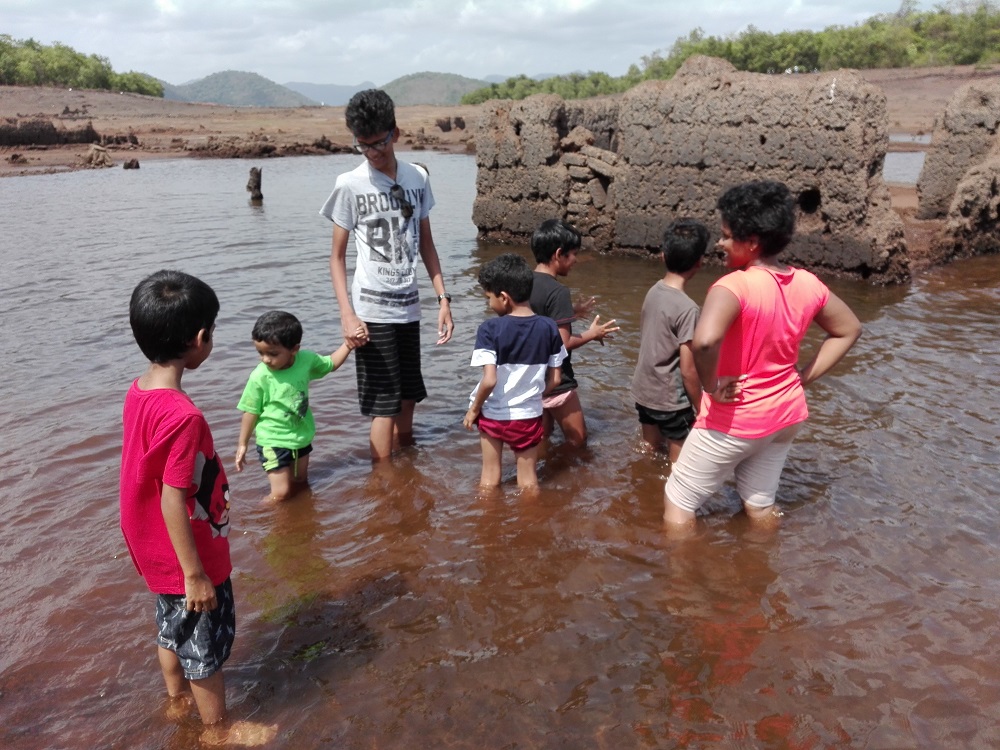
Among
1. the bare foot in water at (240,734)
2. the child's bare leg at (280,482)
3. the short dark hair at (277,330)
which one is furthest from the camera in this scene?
the child's bare leg at (280,482)

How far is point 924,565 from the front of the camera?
11.4ft

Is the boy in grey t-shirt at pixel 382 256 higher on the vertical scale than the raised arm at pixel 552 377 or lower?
higher

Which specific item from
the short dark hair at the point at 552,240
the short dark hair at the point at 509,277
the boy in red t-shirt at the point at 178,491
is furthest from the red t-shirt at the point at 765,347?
the boy in red t-shirt at the point at 178,491

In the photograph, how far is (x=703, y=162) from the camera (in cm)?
914

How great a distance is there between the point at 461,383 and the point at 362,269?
218 centimetres

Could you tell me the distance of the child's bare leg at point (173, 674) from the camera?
8.54 feet

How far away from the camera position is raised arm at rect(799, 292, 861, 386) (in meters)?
3.28

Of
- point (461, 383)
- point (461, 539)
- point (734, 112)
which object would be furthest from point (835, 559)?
point (734, 112)

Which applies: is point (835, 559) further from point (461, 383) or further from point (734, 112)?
point (734, 112)

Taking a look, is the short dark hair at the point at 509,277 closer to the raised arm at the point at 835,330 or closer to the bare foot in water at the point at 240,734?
the raised arm at the point at 835,330

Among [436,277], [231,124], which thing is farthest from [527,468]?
[231,124]

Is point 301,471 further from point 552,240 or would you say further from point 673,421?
point 673,421

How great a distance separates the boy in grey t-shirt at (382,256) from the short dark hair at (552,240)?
623 millimetres

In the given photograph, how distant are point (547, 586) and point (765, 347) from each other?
1.42m
